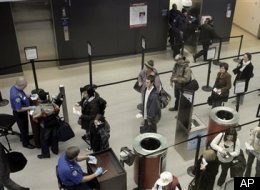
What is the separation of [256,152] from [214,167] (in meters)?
0.89

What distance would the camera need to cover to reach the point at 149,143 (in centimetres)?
604

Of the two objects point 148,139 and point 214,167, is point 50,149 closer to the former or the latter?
point 148,139

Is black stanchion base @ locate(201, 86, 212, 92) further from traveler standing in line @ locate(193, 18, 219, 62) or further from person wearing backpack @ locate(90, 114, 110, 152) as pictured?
person wearing backpack @ locate(90, 114, 110, 152)

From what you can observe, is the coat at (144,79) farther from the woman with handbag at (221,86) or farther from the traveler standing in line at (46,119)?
the traveler standing in line at (46,119)

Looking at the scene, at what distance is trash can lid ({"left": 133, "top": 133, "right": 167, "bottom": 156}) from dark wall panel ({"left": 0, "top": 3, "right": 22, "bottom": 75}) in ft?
14.6

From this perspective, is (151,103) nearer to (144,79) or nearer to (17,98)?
(144,79)

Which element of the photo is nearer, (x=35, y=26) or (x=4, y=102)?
(x=4, y=102)

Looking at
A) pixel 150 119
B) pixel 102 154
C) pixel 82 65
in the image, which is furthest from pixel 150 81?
pixel 82 65

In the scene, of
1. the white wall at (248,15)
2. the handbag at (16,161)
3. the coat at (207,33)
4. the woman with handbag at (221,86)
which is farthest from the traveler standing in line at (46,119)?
the white wall at (248,15)

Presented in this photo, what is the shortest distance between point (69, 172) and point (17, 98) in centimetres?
226

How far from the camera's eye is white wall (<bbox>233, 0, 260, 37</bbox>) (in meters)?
12.5

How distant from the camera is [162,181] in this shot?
480 cm

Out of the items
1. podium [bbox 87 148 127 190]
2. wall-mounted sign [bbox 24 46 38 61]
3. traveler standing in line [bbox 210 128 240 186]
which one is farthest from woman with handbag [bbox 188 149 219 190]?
wall-mounted sign [bbox 24 46 38 61]

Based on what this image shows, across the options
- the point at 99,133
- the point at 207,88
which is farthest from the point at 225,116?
the point at 207,88
